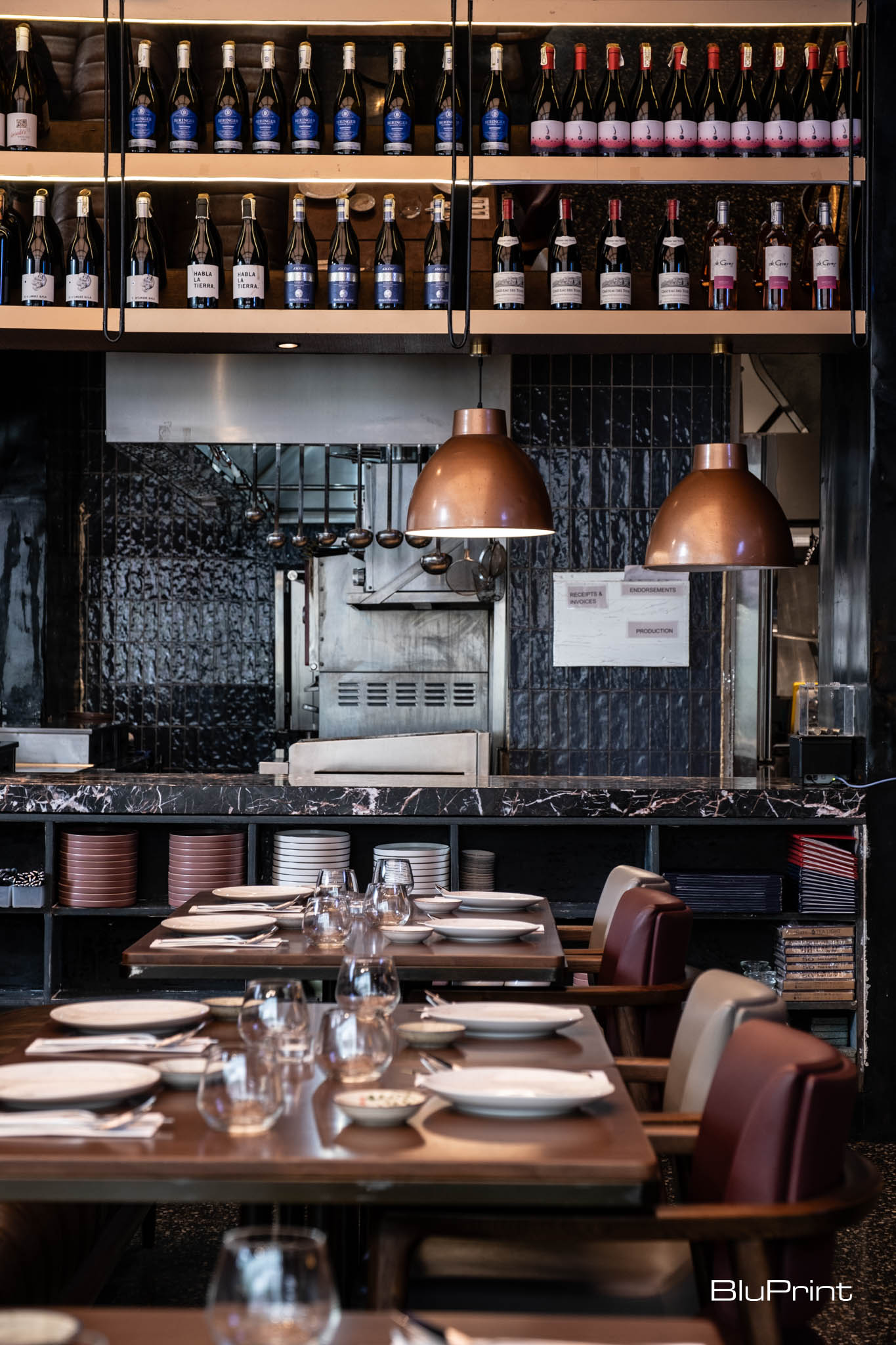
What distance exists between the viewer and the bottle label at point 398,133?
436cm

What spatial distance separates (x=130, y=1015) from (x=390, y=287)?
276 cm

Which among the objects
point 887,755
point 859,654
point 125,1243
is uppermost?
point 859,654

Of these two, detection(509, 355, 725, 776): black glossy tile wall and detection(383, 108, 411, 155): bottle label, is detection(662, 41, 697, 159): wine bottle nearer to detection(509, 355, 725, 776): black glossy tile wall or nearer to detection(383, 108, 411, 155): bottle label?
detection(383, 108, 411, 155): bottle label

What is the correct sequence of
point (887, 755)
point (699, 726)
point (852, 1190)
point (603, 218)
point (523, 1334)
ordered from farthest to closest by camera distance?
point (699, 726), point (603, 218), point (887, 755), point (852, 1190), point (523, 1334)

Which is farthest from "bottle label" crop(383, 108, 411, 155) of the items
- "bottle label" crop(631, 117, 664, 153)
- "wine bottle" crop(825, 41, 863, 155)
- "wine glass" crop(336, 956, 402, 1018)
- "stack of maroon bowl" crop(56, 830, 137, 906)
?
"wine glass" crop(336, 956, 402, 1018)

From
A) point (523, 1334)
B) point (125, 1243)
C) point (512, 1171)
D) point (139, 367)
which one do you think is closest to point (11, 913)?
point (125, 1243)

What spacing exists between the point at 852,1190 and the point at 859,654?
9.26 feet

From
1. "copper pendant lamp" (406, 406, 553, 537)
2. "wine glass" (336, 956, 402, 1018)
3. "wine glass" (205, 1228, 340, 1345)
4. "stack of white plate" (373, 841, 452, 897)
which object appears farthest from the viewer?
"stack of white plate" (373, 841, 452, 897)

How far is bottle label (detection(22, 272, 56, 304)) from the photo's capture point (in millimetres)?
4305

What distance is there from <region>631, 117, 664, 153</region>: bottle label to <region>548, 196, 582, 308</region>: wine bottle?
0.27m

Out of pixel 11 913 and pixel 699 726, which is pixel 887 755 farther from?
pixel 11 913

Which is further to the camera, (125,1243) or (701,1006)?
(125,1243)

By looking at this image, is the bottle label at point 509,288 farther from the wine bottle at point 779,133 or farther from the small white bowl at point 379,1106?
the small white bowl at point 379,1106

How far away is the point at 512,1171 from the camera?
1549 mm
